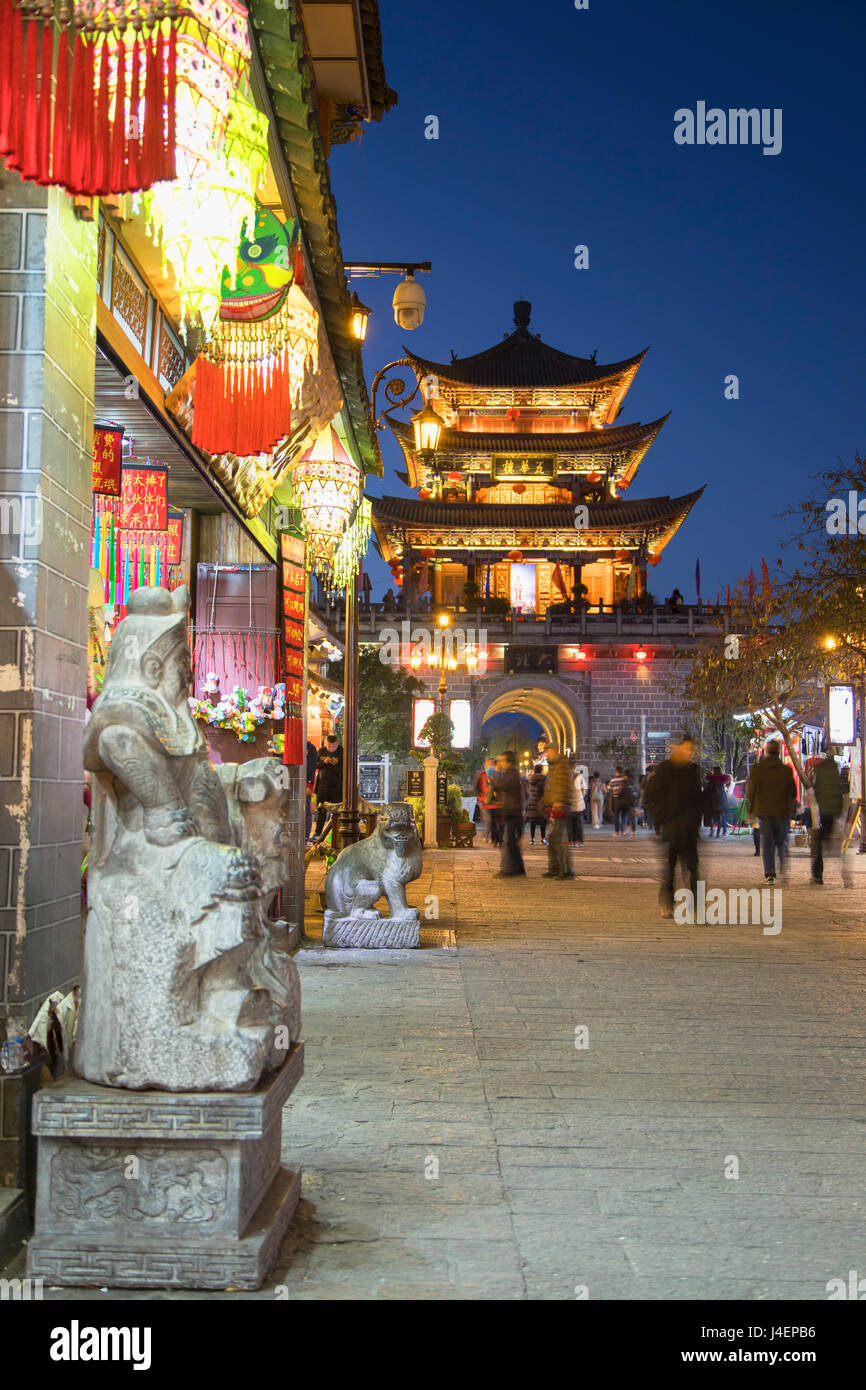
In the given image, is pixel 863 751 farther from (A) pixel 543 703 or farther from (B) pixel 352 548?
(A) pixel 543 703

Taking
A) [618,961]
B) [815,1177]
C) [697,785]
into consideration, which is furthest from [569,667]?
[815,1177]

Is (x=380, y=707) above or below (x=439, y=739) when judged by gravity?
above

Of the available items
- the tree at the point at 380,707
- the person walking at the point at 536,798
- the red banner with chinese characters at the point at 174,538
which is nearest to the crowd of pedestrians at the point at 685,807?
the person walking at the point at 536,798

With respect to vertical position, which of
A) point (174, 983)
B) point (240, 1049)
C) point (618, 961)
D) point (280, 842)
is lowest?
point (618, 961)

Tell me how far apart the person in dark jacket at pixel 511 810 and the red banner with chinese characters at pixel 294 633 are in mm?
4669

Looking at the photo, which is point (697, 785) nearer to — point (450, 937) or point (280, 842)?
point (450, 937)

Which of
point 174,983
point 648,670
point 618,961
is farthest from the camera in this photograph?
point 648,670

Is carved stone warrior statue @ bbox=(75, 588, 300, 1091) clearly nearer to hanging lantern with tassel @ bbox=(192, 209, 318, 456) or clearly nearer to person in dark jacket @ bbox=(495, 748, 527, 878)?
hanging lantern with tassel @ bbox=(192, 209, 318, 456)

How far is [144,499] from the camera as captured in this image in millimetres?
5453

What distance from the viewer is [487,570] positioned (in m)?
37.9

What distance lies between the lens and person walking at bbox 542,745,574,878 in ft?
40.7

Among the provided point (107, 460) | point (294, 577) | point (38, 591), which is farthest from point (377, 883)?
point (38, 591)

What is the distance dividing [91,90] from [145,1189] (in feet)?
8.78

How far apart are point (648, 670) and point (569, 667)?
8.41ft
